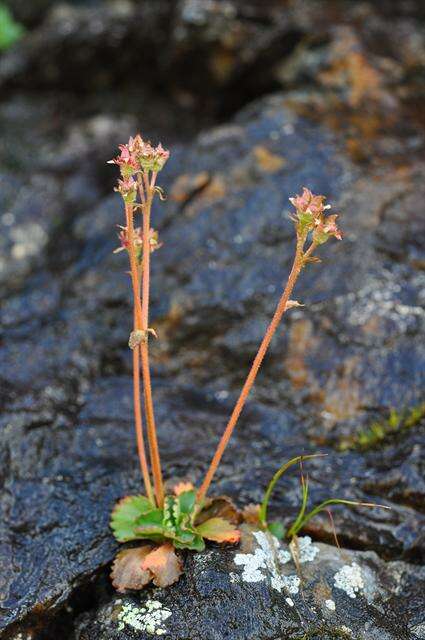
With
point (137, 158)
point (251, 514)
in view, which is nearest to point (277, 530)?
point (251, 514)

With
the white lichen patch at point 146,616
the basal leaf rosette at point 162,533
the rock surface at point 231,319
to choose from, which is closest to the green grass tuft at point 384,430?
the rock surface at point 231,319

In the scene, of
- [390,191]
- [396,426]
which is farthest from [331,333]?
[390,191]

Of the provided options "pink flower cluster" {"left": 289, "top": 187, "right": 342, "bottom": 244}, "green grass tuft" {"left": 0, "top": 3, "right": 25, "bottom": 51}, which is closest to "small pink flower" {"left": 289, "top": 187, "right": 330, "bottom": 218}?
"pink flower cluster" {"left": 289, "top": 187, "right": 342, "bottom": 244}

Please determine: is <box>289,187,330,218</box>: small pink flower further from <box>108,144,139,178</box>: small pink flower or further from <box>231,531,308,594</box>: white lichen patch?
<box>231,531,308,594</box>: white lichen patch

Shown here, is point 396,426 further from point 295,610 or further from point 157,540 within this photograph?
point 157,540

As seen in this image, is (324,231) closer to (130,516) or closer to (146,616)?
(130,516)
